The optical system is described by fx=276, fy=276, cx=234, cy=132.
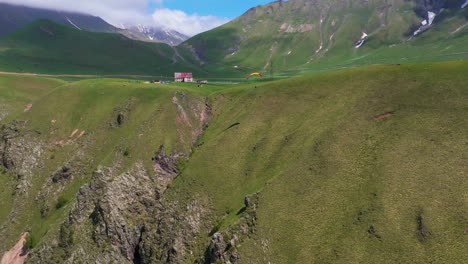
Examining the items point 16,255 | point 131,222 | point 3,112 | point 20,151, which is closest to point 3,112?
point 3,112

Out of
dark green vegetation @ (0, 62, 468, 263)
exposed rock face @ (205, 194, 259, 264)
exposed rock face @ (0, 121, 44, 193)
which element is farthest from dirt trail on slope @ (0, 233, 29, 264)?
exposed rock face @ (205, 194, 259, 264)

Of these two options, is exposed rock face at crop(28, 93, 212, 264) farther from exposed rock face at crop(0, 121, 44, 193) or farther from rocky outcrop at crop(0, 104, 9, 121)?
rocky outcrop at crop(0, 104, 9, 121)

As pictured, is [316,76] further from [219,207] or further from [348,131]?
[219,207]

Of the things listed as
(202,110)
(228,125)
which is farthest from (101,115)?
A: (228,125)

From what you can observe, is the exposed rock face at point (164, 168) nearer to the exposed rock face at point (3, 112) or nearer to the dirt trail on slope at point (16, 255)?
the dirt trail on slope at point (16, 255)

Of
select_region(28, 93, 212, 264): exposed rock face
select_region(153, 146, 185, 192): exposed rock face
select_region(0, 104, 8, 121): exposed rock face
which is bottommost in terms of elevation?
select_region(28, 93, 212, 264): exposed rock face
